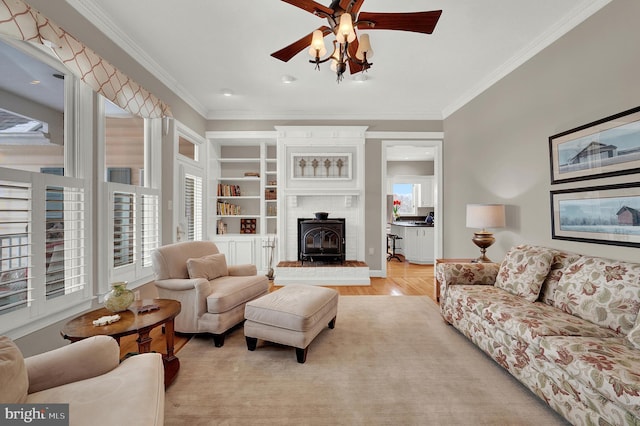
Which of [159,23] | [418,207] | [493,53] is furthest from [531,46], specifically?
[418,207]

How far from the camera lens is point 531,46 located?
2.85 m

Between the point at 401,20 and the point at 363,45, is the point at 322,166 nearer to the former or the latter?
the point at 363,45

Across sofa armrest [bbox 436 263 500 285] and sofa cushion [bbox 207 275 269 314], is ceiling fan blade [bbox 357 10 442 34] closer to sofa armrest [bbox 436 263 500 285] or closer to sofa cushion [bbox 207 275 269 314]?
sofa armrest [bbox 436 263 500 285]

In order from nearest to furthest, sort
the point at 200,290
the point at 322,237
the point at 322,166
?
the point at 200,290 < the point at 322,237 < the point at 322,166

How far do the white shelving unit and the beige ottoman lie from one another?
2627 mm

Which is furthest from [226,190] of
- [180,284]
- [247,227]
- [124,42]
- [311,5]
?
[311,5]

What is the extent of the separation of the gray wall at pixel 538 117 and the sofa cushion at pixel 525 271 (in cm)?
32

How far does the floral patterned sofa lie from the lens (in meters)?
1.32

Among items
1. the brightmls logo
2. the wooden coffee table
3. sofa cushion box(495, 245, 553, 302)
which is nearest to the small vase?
the wooden coffee table

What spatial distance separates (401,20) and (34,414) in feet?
8.45

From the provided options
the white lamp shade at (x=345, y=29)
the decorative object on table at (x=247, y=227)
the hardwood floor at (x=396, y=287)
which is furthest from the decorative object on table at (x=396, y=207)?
the white lamp shade at (x=345, y=29)

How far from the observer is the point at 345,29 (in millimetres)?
1678

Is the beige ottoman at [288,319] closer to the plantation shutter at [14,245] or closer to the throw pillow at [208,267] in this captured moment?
the throw pillow at [208,267]

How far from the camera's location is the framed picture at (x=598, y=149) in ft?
6.54
